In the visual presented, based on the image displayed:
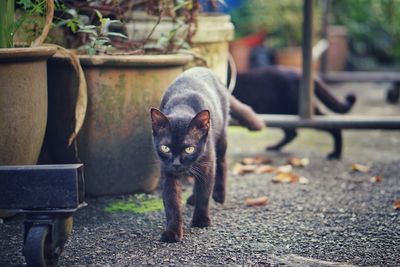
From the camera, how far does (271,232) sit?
2.94 m

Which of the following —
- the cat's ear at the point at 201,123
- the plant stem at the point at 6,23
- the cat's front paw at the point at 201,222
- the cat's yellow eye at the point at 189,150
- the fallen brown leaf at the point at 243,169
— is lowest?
the fallen brown leaf at the point at 243,169

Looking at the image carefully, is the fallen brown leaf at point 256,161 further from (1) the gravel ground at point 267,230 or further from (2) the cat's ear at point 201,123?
(2) the cat's ear at point 201,123

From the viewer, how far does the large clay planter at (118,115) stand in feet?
10.9

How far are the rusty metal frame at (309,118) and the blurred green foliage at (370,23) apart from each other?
5667 millimetres

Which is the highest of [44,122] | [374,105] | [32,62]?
[32,62]

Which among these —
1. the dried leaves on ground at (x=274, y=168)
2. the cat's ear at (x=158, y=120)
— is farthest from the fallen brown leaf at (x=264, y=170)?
the cat's ear at (x=158, y=120)

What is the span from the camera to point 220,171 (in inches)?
139

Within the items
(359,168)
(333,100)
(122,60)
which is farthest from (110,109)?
(333,100)

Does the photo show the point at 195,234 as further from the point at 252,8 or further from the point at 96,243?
the point at 252,8

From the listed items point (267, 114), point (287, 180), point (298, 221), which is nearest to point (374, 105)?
point (267, 114)

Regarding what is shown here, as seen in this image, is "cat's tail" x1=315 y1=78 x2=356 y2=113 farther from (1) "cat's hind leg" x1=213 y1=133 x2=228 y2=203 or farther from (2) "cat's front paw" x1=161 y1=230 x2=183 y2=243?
(2) "cat's front paw" x1=161 y1=230 x2=183 y2=243

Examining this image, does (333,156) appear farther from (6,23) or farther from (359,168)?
(6,23)

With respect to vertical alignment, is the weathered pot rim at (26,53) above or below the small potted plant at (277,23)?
above

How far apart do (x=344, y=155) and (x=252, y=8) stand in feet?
15.9
